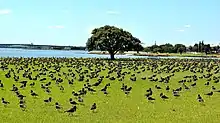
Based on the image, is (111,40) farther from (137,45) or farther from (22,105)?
(22,105)

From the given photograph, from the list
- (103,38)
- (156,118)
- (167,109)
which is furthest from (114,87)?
(103,38)

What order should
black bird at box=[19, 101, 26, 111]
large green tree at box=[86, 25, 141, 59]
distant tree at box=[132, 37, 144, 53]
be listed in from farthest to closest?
distant tree at box=[132, 37, 144, 53] < large green tree at box=[86, 25, 141, 59] < black bird at box=[19, 101, 26, 111]

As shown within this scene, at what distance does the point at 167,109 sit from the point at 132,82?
15155 mm

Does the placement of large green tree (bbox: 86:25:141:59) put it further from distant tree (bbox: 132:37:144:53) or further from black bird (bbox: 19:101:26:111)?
black bird (bbox: 19:101:26:111)

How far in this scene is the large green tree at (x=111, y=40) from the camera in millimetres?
88250

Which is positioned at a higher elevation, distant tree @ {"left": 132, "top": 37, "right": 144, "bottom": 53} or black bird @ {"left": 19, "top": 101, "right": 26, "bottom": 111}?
distant tree @ {"left": 132, "top": 37, "right": 144, "bottom": 53}

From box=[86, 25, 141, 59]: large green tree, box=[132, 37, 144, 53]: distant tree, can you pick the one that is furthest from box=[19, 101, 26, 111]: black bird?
box=[132, 37, 144, 53]: distant tree

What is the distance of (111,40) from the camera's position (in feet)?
290

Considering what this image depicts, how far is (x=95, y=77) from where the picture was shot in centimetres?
4072

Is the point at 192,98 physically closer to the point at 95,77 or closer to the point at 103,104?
the point at 103,104

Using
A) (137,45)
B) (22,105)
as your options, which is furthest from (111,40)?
(22,105)

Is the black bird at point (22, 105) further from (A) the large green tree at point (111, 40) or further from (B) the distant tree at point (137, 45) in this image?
(B) the distant tree at point (137, 45)

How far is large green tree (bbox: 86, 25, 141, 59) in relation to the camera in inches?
3474

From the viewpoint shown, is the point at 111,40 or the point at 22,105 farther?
the point at 111,40
